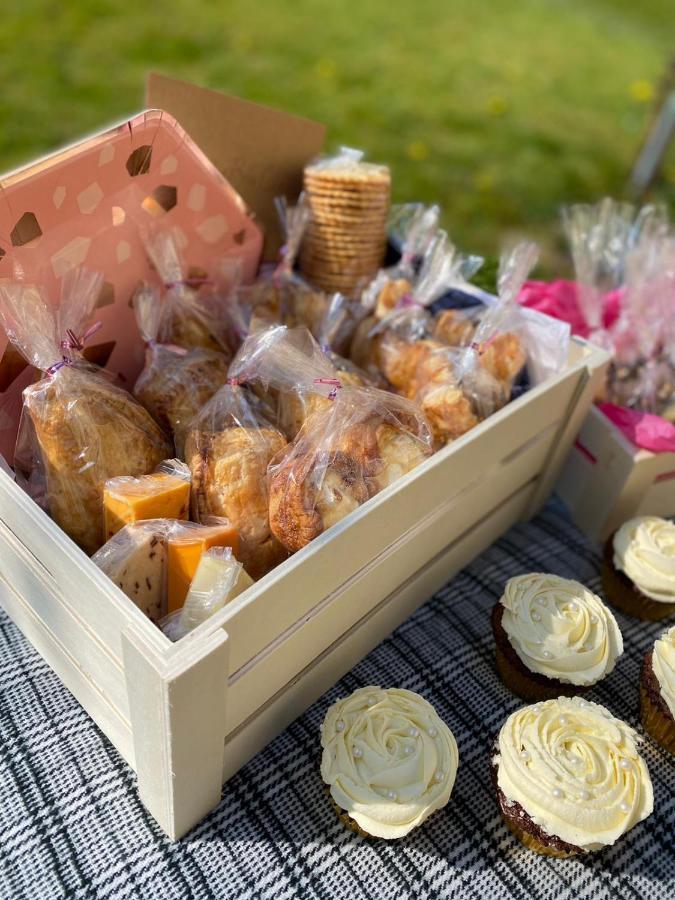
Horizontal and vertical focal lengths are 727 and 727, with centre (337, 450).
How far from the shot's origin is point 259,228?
140 centimetres

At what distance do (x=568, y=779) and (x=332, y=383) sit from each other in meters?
0.60

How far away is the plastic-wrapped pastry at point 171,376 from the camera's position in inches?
44.1

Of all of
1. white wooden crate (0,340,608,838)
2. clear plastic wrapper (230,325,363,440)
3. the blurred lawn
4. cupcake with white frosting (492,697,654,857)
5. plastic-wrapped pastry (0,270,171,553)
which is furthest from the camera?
the blurred lawn

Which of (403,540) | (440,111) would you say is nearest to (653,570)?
(403,540)

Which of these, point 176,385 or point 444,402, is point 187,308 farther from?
point 444,402

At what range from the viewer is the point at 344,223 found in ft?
4.66

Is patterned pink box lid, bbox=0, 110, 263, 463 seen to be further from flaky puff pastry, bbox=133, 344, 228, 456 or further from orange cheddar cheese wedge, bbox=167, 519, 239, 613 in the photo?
orange cheddar cheese wedge, bbox=167, 519, 239, 613

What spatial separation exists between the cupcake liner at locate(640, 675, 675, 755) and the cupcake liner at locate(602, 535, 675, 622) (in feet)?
0.54

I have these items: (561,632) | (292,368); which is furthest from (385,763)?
(292,368)

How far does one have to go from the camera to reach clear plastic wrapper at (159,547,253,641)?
0.83 meters

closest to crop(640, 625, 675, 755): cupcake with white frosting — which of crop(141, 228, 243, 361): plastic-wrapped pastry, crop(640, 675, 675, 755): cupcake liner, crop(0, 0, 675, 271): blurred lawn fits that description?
crop(640, 675, 675, 755): cupcake liner

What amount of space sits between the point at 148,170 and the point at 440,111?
149 inches

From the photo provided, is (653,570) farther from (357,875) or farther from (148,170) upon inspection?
(148,170)

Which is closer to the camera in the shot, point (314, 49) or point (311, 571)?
point (311, 571)
